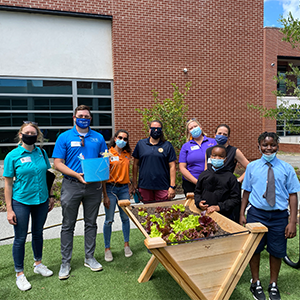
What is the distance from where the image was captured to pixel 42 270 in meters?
3.46

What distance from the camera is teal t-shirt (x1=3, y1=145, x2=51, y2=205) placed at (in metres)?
3.08

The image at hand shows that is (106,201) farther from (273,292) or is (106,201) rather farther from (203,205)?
(273,292)

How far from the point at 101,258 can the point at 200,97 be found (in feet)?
25.9

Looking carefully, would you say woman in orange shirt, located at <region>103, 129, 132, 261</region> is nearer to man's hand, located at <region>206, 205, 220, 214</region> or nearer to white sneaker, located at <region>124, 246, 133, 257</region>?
white sneaker, located at <region>124, 246, 133, 257</region>

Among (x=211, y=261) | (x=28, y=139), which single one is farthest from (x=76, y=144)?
(x=211, y=261)

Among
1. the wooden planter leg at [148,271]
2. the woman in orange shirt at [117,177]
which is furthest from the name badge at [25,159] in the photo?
the wooden planter leg at [148,271]

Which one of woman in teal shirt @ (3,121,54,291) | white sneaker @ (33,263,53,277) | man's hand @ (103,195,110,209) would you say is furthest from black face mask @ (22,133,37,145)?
white sneaker @ (33,263,53,277)

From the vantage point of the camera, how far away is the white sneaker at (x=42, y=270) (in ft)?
11.3

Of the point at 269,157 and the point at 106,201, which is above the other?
the point at 269,157

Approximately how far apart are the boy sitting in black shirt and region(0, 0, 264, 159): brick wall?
7010mm

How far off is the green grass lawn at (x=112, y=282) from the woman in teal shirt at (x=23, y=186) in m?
0.22

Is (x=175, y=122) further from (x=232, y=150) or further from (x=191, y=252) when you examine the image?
(x=191, y=252)

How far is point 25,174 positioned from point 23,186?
5.5 inches

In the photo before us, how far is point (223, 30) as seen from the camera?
1038 cm
